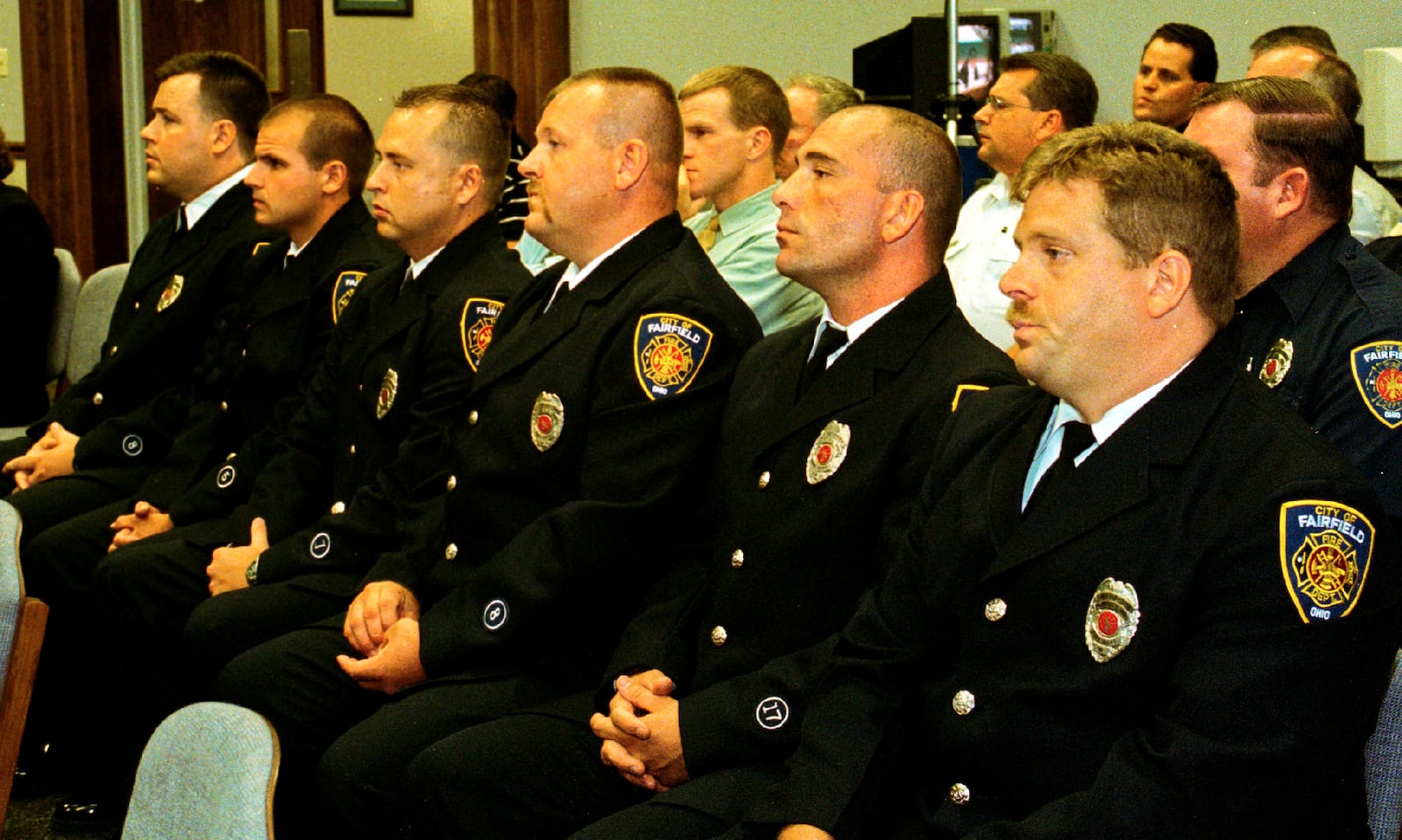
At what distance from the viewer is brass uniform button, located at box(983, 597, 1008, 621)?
5.18 ft

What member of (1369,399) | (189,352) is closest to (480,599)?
(1369,399)

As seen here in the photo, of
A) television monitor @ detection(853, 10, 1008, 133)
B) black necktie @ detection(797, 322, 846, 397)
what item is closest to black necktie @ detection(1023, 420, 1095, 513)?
black necktie @ detection(797, 322, 846, 397)

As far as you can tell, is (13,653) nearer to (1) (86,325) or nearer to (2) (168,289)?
(2) (168,289)

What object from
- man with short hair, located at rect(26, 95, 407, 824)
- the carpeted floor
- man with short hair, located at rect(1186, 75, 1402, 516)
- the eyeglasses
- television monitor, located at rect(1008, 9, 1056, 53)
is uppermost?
television monitor, located at rect(1008, 9, 1056, 53)

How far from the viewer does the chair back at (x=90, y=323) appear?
4.16m

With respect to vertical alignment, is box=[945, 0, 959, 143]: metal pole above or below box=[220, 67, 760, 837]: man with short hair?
above

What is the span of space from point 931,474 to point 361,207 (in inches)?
82.6

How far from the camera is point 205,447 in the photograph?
3334 millimetres

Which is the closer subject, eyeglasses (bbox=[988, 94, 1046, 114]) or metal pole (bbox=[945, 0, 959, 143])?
eyeglasses (bbox=[988, 94, 1046, 114])

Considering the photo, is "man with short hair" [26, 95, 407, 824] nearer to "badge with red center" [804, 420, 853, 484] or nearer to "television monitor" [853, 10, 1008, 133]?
"badge with red center" [804, 420, 853, 484]

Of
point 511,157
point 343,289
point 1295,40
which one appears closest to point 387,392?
point 343,289

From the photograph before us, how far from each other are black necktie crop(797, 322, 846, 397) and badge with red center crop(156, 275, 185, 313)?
2.10m

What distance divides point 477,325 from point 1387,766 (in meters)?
1.77

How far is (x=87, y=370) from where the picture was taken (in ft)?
13.7
